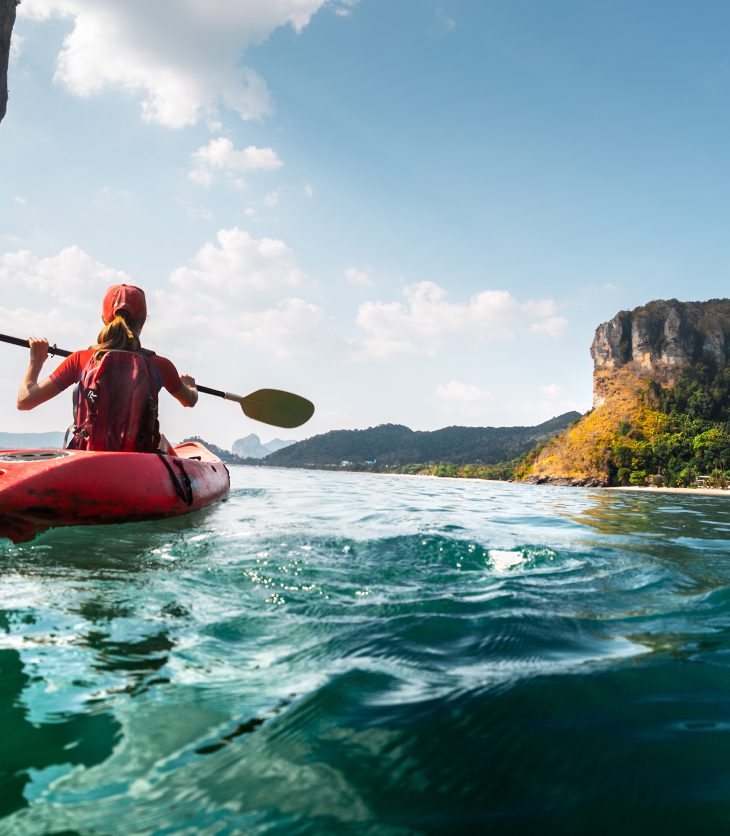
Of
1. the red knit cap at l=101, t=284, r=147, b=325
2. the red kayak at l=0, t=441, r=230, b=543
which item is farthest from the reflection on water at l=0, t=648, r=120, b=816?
the red knit cap at l=101, t=284, r=147, b=325

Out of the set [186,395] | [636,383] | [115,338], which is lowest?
[186,395]

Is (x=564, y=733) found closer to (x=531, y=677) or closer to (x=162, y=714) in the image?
(x=531, y=677)

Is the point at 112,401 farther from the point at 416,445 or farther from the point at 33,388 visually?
the point at 416,445

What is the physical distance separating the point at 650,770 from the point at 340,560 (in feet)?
8.53

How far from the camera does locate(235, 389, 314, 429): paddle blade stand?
833 centimetres

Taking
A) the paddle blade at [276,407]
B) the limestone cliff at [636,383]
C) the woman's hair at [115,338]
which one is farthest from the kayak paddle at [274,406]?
the limestone cliff at [636,383]

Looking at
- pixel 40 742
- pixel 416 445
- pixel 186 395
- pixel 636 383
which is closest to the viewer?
pixel 40 742

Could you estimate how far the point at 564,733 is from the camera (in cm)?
146

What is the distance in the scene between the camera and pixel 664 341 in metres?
73.4

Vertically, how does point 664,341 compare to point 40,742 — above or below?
above

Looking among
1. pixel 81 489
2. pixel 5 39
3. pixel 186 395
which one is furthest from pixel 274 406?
pixel 5 39

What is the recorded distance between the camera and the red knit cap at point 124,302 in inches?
231

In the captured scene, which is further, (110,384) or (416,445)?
(416,445)

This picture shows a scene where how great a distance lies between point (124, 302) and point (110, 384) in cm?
105
